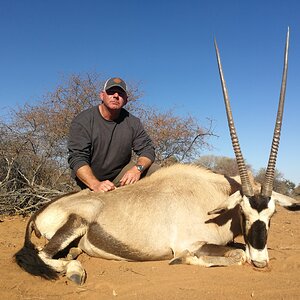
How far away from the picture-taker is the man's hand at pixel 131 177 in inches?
169

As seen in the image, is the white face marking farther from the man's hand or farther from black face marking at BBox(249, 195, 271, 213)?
the man's hand

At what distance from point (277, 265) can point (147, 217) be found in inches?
50.6

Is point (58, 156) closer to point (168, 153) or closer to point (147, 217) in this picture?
point (168, 153)

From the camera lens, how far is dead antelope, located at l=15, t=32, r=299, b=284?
3422mm

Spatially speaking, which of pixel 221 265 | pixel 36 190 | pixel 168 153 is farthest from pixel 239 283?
pixel 168 153

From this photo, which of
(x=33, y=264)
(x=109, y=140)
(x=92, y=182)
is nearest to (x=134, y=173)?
(x=92, y=182)

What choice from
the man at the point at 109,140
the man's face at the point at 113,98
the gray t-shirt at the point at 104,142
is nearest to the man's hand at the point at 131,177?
the man at the point at 109,140

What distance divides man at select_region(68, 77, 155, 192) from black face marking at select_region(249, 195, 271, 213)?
4.88ft

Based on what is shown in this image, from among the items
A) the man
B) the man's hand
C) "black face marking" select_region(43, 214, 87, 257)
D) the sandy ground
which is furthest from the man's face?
the sandy ground

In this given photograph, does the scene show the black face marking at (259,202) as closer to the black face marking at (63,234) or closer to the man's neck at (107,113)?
the black face marking at (63,234)

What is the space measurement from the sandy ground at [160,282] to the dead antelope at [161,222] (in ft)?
0.39

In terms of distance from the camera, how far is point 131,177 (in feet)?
14.3

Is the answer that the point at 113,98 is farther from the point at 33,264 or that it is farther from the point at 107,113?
the point at 33,264

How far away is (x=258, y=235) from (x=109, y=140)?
2.30 metres
